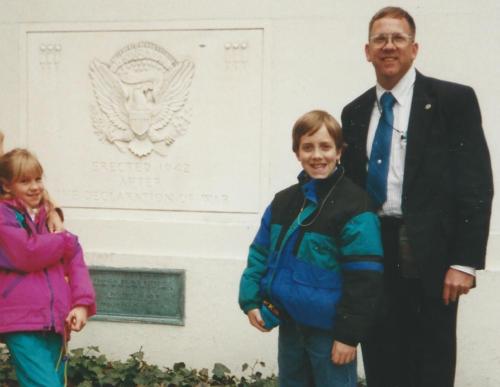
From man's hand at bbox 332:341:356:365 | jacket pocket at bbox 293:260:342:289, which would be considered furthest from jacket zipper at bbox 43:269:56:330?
man's hand at bbox 332:341:356:365

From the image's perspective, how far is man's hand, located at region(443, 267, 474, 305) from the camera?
104 inches

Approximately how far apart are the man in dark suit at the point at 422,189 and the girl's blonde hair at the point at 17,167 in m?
1.35

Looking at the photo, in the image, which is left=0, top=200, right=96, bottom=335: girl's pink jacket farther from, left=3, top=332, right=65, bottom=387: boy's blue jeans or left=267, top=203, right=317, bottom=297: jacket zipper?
left=267, top=203, right=317, bottom=297: jacket zipper

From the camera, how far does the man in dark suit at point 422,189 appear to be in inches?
104

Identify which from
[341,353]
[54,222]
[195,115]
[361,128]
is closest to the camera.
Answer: [341,353]

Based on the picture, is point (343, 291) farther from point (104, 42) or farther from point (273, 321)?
point (104, 42)

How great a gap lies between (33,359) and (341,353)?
128cm

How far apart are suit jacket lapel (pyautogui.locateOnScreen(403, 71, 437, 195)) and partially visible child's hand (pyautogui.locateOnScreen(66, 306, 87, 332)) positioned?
1423mm

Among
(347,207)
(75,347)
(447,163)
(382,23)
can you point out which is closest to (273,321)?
(347,207)

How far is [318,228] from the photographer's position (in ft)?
8.44

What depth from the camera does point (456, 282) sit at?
2637mm

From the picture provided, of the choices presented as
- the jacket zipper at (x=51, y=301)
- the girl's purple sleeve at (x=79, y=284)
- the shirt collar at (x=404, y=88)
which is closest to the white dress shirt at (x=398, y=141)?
the shirt collar at (x=404, y=88)

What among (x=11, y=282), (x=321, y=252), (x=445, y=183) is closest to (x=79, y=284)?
(x=11, y=282)

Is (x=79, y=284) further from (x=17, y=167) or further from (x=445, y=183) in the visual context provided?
(x=445, y=183)
